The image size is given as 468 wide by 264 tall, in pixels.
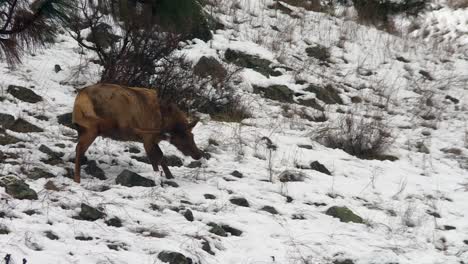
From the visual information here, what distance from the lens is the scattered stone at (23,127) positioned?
6117mm

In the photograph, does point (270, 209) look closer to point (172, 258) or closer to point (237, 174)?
point (237, 174)

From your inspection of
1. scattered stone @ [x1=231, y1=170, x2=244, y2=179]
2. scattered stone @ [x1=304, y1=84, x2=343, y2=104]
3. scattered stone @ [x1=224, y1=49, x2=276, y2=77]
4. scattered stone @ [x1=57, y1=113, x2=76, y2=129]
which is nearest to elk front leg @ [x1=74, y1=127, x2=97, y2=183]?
scattered stone @ [x1=57, y1=113, x2=76, y2=129]

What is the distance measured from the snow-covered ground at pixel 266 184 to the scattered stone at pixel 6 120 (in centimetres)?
17

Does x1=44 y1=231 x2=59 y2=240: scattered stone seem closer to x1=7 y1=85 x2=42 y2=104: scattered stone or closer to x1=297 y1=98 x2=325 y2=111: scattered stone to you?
x1=7 y1=85 x2=42 y2=104: scattered stone

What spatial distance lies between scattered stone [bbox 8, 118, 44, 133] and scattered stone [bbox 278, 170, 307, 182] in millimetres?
2407

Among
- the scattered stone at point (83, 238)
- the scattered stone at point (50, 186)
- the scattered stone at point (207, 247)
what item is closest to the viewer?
the scattered stone at point (83, 238)

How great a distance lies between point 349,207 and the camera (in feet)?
18.2

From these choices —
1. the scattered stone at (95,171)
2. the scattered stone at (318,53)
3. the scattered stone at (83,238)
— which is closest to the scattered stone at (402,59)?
the scattered stone at (318,53)

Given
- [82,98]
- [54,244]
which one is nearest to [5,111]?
[82,98]

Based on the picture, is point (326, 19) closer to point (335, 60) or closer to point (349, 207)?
point (335, 60)

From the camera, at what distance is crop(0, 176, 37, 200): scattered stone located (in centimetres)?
448

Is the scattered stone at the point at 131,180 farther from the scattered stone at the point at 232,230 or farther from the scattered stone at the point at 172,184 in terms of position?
the scattered stone at the point at 232,230

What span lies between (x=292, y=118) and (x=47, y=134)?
3.45 meters

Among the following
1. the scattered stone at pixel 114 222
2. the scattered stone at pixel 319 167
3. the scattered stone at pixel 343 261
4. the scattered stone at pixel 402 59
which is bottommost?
the scattered stone at pixel 343 261
